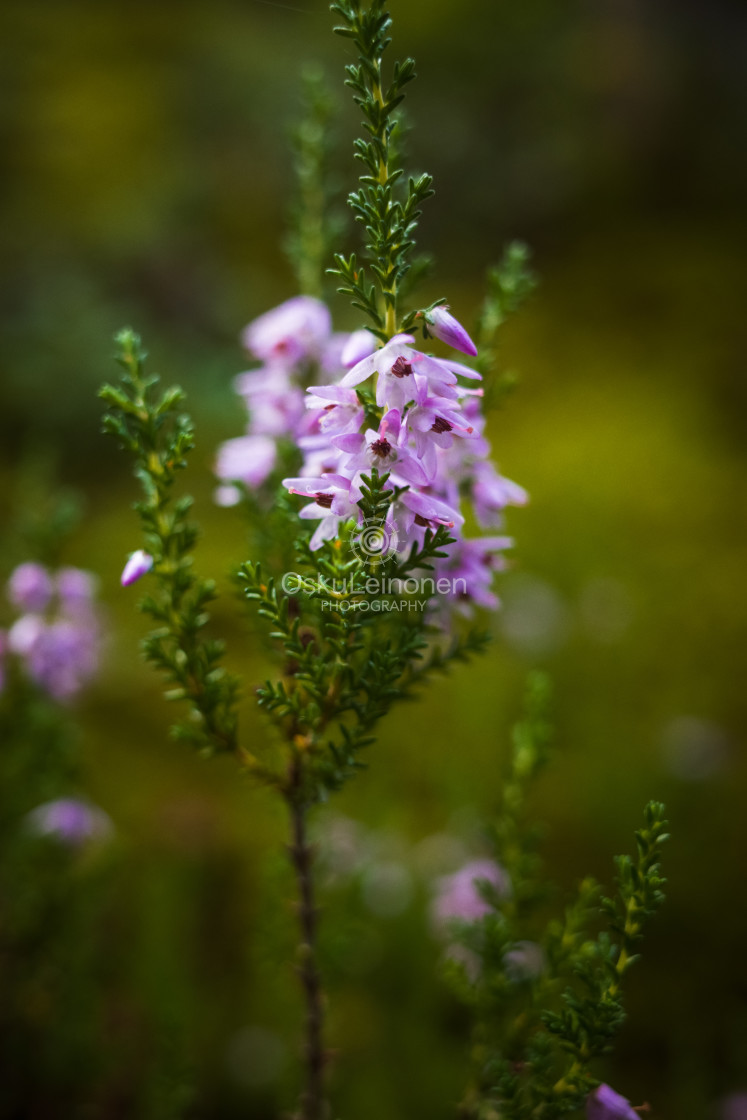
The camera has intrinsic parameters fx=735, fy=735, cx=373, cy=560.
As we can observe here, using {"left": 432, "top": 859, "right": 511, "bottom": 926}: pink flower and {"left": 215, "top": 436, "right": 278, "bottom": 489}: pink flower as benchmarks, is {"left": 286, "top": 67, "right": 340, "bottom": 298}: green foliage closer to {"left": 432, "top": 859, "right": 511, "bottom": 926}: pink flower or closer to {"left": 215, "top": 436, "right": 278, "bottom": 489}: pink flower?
{"left": 215, "top": 436, "right": 278, "bottom": 489}: pink flower

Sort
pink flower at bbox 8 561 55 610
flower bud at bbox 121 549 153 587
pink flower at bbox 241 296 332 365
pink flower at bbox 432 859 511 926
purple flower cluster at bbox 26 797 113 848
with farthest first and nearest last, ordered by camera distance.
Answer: pink flower at bbox 432 859 511 926
purple flower cluster at bbox 26 797 113 848
pink flower at bbox 8 561 55 610
pink flower at bbox 241 296 332 365
flower bud at bbox 121 549 153 587

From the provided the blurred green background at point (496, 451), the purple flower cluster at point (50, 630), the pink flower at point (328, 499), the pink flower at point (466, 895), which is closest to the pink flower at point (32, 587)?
the purple flower cluster at point (50, 630)

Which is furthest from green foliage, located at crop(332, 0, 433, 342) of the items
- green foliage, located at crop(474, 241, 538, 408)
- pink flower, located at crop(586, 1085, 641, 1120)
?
pink flower, located at crop(586, 1085, 641, 1120)

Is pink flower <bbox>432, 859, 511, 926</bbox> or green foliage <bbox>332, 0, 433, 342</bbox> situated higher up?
green foliage <bbox>332, 0, 433, 342</bbox>

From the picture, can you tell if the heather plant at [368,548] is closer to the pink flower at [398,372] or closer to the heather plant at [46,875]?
the pink flower at [398,372]

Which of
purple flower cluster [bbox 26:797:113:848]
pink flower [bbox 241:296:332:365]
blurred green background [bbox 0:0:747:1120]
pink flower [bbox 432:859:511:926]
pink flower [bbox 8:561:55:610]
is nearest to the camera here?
pink flower [bbox 241:296:332:365]

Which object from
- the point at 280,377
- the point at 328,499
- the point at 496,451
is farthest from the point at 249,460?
the point at 496,451

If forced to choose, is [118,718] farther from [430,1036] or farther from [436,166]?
[436,166]
